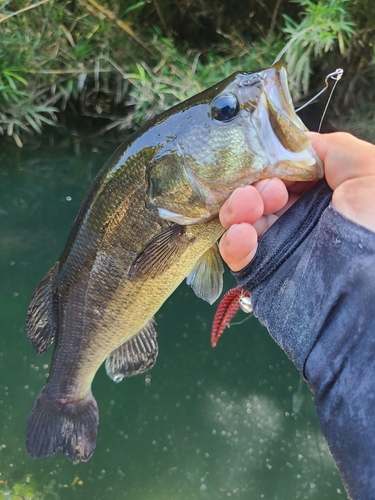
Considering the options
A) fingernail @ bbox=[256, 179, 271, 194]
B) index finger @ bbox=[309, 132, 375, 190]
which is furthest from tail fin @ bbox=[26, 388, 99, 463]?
index finger @ bbox=[309, 132, 375, 190]

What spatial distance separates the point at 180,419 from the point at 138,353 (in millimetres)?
1176

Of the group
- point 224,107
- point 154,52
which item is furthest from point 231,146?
point 154,52

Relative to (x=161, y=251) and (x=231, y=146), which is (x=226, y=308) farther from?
(x=231, y=146)

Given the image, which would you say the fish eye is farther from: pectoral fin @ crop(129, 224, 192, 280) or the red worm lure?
the red worm lure

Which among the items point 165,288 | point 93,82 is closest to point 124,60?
point 93,82

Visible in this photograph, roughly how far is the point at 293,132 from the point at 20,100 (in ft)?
10.1

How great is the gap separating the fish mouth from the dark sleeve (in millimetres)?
143

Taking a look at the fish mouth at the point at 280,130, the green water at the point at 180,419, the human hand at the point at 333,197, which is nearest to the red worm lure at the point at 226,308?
the human hand at the point at 333,197

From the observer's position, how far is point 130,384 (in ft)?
8.39

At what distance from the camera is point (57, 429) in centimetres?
144

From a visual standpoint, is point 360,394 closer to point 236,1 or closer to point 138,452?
point 138,452

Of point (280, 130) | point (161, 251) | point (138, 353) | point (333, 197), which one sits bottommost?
point (138, 353)

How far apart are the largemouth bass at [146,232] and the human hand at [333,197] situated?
0.05m

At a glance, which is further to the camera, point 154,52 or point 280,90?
point 154,52
